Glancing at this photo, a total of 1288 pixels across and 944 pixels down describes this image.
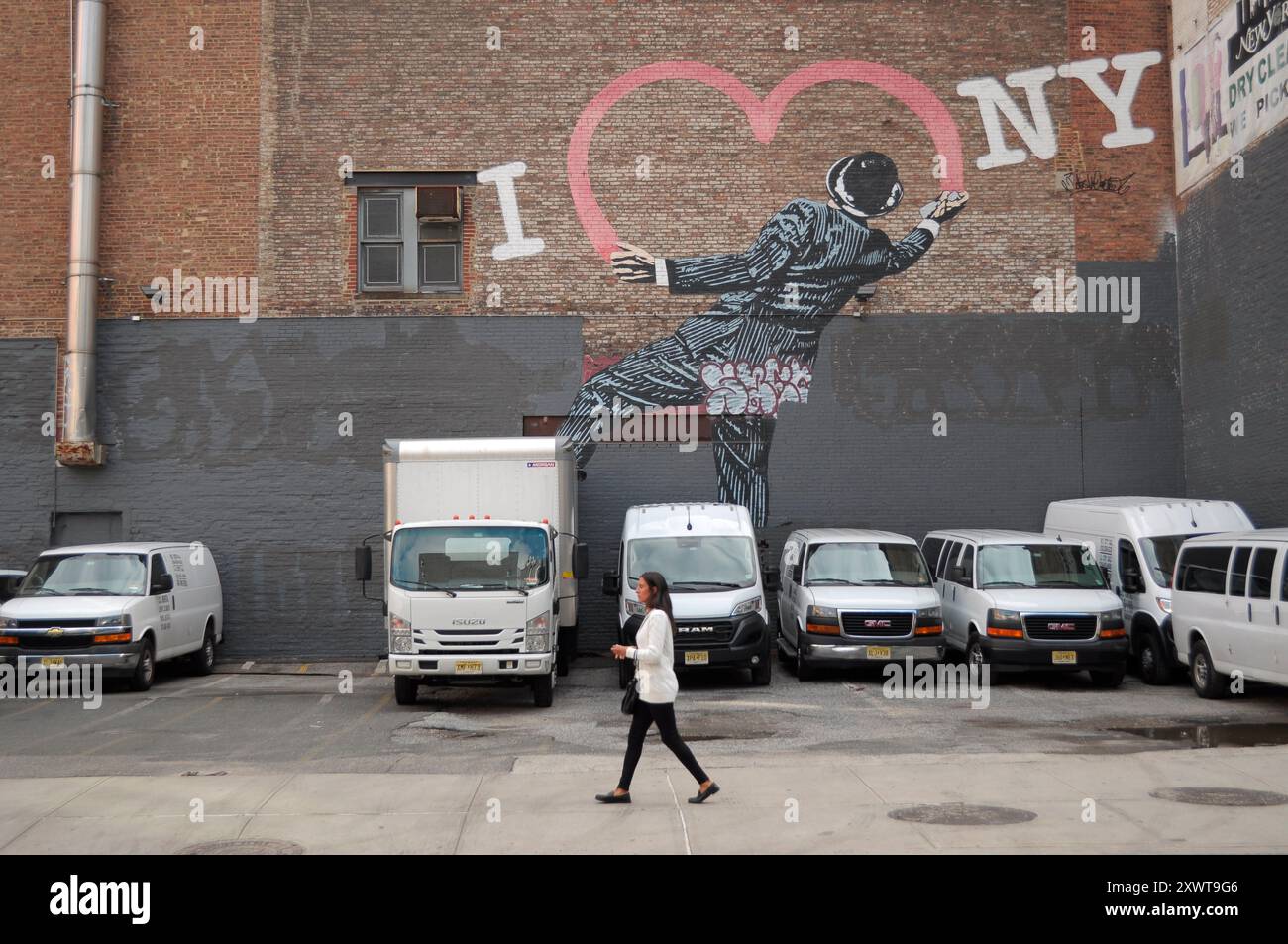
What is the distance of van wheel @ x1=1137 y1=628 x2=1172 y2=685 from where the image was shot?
16.7 meters

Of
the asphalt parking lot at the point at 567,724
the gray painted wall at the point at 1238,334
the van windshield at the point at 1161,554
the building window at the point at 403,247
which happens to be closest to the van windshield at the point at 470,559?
the asphalt parking lot at the point at 567,724

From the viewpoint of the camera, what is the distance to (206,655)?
20.0 meters

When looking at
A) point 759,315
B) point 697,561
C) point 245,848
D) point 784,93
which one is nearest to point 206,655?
point 697,561

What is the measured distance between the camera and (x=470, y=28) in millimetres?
22484

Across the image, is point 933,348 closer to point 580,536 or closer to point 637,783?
point 580,536

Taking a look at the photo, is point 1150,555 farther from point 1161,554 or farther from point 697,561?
point 697,561

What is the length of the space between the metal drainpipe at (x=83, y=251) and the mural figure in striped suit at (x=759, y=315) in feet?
26.3

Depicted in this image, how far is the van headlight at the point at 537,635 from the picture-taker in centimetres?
1478

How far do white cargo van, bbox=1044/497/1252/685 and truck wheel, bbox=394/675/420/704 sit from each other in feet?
31.6

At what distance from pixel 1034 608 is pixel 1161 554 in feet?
7.76

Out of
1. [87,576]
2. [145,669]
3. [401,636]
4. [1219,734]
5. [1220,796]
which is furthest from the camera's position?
[87,576]

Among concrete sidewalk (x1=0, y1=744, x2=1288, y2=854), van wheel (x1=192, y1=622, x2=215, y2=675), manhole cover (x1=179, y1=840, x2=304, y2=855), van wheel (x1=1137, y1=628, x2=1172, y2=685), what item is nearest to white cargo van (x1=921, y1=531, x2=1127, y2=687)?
van wheel (x1=1137, y1=628, x2=1172, y2=685)

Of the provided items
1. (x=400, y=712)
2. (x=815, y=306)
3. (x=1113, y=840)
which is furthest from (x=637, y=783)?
(x=815, y=306)
